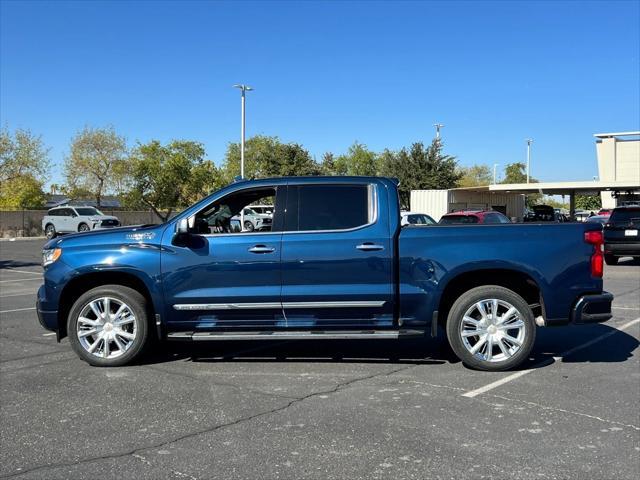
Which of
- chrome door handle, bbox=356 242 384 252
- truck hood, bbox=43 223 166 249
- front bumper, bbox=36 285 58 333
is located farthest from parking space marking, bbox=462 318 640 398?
front bumper, bbox=36 285 58 333

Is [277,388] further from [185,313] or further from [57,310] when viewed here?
[57,310]

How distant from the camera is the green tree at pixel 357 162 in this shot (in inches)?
2847

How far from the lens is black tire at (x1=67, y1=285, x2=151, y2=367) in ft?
19.9

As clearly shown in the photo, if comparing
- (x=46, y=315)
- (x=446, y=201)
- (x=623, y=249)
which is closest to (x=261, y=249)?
(x=46, y=315)

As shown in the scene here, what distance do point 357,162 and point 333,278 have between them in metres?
68.0

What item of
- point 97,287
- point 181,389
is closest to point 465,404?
point 181,389

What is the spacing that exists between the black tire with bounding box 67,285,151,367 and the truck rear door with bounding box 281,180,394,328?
1489 millimetres

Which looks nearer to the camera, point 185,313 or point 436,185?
point 185,313

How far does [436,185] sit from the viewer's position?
160ft

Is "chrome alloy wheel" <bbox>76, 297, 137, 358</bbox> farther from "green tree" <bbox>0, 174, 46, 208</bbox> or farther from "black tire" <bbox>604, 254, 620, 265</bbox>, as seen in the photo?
"green tree" <bbox>0, 174, 46, 208</bbox>

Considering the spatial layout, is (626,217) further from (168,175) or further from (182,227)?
(168,175)

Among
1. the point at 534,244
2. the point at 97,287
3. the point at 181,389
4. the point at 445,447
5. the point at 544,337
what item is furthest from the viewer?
the point at 544,337

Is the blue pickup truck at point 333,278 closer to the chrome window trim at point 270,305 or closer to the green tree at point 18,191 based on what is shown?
the chrome window trim at point 270,305

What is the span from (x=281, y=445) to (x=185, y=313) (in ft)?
7.60
